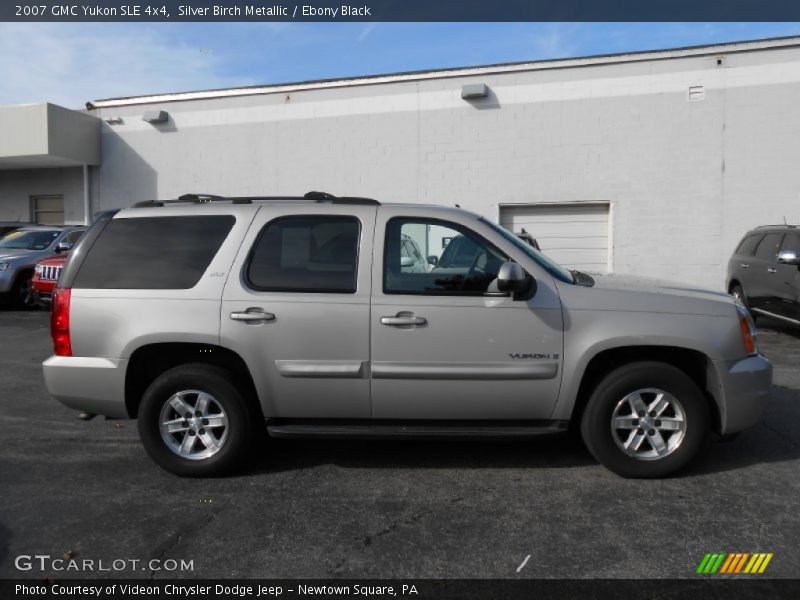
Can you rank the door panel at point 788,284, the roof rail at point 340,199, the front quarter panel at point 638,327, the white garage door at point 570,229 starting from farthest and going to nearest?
1. the white garage door at point 570,229
2. the door panel at point 788,284
3. the roof rail at point 340,199
4. the front quarter panel at point 638,327

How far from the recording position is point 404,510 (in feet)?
11.1

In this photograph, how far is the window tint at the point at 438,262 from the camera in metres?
3.73

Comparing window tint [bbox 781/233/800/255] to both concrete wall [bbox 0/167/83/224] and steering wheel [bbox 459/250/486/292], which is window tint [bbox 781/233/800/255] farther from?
concrete wall [bbox 0/167/83/224]

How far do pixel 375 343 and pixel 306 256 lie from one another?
75 cm

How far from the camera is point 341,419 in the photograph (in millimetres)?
3812

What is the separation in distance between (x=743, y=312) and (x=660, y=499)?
4.39 feet

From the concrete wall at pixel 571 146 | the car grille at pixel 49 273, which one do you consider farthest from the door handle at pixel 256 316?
the concrete wall at pixel 571 146

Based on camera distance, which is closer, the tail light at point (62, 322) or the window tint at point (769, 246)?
the tail light at point (62, 322)

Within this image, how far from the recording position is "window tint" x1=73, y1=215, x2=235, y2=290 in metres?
3.82

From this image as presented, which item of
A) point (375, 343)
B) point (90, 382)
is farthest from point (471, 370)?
point (90, 382)

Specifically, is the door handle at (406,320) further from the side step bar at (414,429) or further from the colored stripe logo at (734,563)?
the colored stripe logo at (734,563)

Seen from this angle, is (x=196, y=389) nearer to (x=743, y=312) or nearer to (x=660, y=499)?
(x=660, y=499)

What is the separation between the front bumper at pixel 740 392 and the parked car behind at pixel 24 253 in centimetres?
1165
